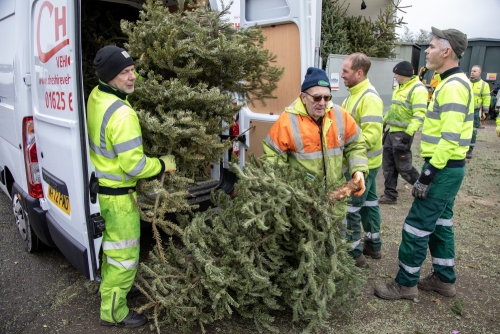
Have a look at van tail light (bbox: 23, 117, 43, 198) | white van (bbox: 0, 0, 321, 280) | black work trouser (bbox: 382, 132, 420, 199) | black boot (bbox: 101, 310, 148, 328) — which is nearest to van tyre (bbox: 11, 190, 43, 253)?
white van (bbox: 0, 0, 321, 280)

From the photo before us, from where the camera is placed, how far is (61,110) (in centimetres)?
266

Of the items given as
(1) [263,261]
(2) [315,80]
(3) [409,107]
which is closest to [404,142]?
(3) [409,107]

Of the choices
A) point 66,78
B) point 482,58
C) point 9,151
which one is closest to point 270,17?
point 66,78

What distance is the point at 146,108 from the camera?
2836mm

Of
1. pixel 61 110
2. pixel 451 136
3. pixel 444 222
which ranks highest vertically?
pixel 61 110

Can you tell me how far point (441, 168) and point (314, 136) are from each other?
99 cm

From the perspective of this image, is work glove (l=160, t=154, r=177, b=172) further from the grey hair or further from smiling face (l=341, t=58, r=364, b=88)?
the grey hair

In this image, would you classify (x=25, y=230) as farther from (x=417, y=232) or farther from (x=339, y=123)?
(x=417, y=232)

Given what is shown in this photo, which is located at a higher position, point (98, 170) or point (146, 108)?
point (146, 108)

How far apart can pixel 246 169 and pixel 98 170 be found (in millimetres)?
999

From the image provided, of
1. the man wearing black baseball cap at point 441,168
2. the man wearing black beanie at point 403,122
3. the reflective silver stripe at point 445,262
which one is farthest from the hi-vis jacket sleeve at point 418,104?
the reflective silver stripe at point 445,262

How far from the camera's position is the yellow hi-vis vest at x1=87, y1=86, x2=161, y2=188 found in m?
2.48

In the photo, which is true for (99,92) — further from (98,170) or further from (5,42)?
(5,42)

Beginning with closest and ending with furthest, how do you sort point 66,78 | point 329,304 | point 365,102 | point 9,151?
1. point 66,78
2. point 329,304
3. point 365,102
4. point 9,151
